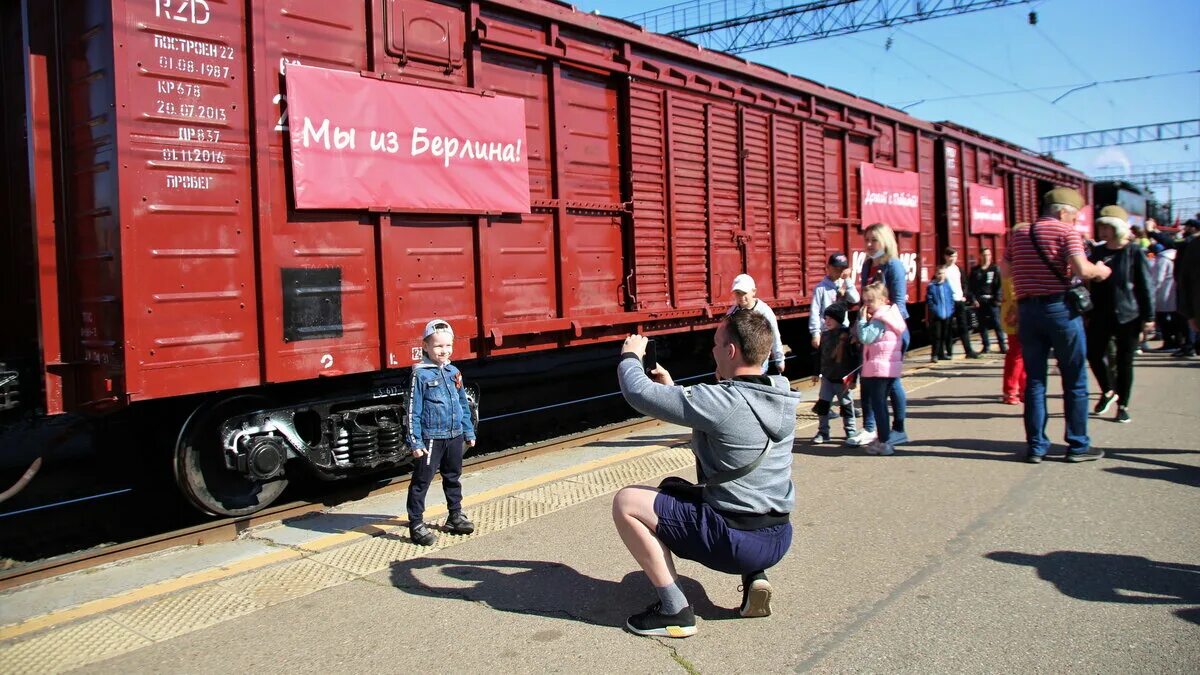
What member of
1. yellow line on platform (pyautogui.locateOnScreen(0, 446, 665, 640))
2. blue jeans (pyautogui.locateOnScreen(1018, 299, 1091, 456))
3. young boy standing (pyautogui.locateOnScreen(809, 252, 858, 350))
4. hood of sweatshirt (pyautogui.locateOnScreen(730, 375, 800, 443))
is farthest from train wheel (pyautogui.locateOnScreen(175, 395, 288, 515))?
blue jeans (pyautogui.locateOnScreen(1018, 299, 1091, 456))

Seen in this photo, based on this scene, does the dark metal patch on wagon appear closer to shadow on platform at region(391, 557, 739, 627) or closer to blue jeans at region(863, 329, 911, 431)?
shadow on platform at region(391, 557, 739, 627)

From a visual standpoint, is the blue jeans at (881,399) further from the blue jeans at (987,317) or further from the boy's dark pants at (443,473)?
the blue jeans at (987,317)

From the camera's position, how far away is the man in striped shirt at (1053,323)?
19.5 ft

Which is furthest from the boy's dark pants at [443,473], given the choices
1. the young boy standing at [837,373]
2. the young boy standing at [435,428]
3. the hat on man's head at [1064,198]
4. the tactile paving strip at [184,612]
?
the hat on man's head at [1064,198]

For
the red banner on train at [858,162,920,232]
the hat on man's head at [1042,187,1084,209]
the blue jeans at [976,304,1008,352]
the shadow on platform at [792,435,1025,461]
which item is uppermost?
the red banner on train at [858,162,920,232]

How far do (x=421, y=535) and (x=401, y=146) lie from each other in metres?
2.70

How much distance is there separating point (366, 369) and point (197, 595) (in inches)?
77.4

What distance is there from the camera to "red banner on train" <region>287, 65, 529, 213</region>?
536 centimetres

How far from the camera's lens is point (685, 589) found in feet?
12.9

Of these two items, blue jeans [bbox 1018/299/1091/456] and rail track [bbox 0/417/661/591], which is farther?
blue jeans [bbox 1018/299/1091/456]

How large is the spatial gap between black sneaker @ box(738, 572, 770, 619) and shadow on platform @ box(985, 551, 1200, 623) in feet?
4.44

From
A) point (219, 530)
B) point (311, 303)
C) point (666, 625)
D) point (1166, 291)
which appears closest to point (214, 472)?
point (219, 530)

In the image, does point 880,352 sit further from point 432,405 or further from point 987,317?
point 987,317

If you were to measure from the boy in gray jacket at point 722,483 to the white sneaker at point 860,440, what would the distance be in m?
3.55
